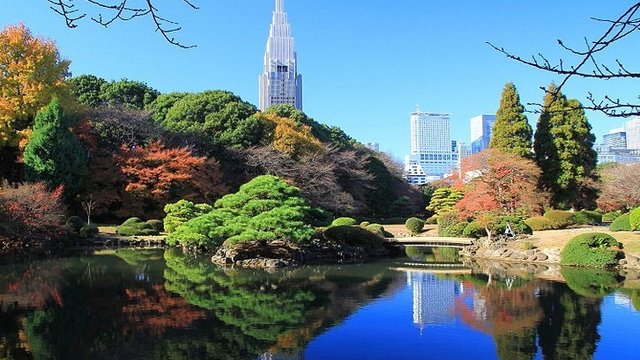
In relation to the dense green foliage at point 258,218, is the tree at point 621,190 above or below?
above

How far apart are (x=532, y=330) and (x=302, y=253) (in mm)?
9386

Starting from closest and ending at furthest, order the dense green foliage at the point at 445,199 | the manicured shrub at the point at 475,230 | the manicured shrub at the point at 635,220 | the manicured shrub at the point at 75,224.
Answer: the manicured shrub at the point at 635,220
the manicured shrub at the point at 75,224
the manicured shrub at the point at 475,230
the dense green foliage at the point at 445,199

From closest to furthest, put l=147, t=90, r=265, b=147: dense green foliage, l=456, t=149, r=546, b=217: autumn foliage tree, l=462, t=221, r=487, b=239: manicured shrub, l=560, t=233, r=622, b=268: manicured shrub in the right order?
l=560, t=233, r=622, b=268: manicured shrub → l=456, t=149, r=546, b=217: autumn foliage tree → l=462, t=221, r=487, b=239: manicured shrub → l=147, t=90, r=265, b=147: dense green foliage

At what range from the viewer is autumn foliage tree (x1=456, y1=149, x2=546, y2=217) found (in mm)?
20797

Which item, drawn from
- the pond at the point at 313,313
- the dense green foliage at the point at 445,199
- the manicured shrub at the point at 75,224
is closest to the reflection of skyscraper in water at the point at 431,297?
the pond at the point at 313,313

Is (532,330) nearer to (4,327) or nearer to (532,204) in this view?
(4,327)

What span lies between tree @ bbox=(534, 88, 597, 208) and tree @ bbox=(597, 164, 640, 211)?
12.2 feet

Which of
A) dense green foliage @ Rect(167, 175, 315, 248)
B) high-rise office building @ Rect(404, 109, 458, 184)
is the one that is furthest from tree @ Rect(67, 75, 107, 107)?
high-rise office building @ Rect(404, 109, 458, 184)

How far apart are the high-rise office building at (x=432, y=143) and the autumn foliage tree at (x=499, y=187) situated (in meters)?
148

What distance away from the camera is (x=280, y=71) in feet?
320

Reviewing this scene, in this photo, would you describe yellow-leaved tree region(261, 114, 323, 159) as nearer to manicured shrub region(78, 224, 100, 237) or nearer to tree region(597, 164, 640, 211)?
manicured shrub region(78, 224, 100, 237)

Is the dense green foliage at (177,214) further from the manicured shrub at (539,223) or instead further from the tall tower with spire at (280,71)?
the tall tower with spire at (280,71)

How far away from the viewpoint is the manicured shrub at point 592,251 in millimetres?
15195

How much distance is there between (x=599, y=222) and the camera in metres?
24.5
